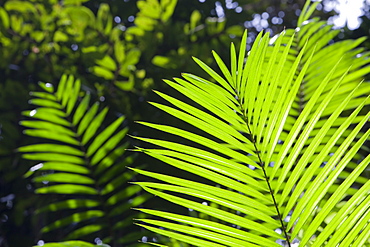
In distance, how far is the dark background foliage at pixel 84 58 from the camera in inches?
56.2

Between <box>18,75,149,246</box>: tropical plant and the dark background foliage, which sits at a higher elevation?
the dark background foliage

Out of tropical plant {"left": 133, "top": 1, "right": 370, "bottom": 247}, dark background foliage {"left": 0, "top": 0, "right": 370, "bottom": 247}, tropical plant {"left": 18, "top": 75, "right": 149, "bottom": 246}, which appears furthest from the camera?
dark background foliage {"left": 0, "top": 0, "right": 370, "bottom": 247}

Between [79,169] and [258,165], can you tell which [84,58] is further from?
[258,165]

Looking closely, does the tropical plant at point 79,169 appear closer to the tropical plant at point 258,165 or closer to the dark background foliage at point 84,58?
the dark background foliage at point 84,58

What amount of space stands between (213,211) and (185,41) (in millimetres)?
1117

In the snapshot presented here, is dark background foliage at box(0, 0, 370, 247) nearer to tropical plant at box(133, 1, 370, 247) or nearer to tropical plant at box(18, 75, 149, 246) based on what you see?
tropical plant at box(18, 75, 149, 246)

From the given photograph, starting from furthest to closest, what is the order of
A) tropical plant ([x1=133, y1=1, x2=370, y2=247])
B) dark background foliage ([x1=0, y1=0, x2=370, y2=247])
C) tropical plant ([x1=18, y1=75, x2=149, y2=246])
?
1. dark background foliage ([x1=0, y1=0, x2=370, y2=247])
2. tropical plant ([x1=18, y1=75, x2=149, y2=246])
3. tropical plant ([x1=133, y1=1, x2=370, y2=247])

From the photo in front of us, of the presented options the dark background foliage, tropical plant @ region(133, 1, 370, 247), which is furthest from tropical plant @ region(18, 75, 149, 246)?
tropical plant @ region(133, 1, 370, 247)

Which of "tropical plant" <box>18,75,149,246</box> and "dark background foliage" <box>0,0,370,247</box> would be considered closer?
"tropical plant" <box>18,75,149,246</box>

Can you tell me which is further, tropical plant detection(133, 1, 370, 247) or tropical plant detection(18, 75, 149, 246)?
tropical plant detection(18, 75, 149, 246)

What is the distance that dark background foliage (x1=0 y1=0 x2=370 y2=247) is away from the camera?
1429 millimetres

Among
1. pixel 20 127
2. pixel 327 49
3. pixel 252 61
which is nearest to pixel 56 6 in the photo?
pixel 20 127

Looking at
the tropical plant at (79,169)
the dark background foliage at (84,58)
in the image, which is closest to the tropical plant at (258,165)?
the tropical plant at (79,169)

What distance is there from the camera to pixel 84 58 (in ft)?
4.90
